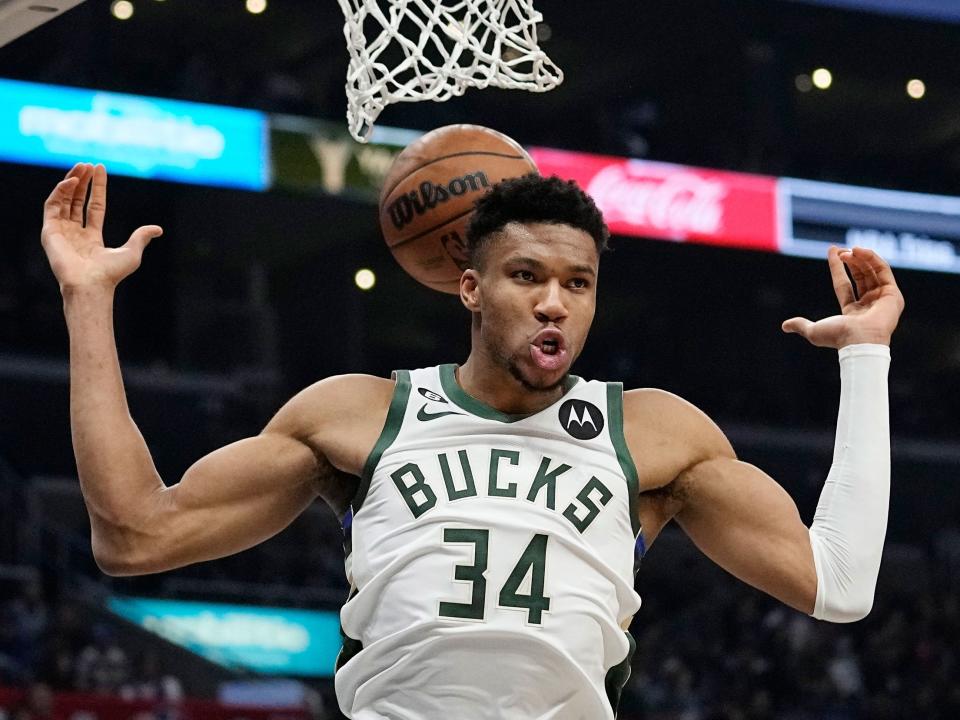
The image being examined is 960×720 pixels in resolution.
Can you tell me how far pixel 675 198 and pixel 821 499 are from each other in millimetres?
10686

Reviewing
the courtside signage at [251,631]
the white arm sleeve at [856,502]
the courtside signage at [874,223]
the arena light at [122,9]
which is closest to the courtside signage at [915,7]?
the courtside signage at [874,223]

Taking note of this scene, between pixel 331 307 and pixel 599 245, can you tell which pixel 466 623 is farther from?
pixel 331 307

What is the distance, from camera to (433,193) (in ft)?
11.7

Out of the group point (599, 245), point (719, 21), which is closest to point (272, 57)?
point (719, 21)

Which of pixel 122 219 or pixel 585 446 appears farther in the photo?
pixel 122 219

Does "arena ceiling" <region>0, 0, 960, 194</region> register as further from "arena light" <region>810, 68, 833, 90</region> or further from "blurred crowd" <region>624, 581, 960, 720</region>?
"blurred crowd" <region>624, 581, 960, 720</region>

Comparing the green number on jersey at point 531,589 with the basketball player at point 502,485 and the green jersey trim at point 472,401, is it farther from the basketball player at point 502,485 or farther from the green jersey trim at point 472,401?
the green jersey trim at point 472,401

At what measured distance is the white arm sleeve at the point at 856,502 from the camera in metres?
2.90

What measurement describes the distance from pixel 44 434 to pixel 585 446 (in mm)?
12300

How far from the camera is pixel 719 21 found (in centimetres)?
1686

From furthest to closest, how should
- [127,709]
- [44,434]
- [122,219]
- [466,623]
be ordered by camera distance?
[122,219], [44,434], [127,709], [466,623]

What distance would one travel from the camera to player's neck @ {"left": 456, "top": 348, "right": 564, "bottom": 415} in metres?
2.96

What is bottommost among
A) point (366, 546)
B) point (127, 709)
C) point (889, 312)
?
point (127, 709)

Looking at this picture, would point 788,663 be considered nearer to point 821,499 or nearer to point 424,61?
point 424,61
